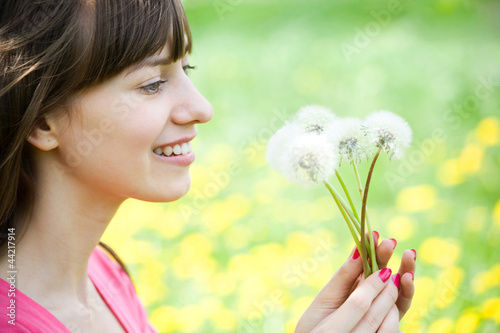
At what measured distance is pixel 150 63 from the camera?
47.5 inches

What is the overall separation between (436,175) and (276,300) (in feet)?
3.47

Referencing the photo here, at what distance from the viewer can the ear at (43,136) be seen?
122 cm

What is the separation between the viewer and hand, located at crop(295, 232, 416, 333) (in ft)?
3.56

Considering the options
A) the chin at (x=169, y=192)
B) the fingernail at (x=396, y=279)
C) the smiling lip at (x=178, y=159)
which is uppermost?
the smiling lip at (x=178, y=159)

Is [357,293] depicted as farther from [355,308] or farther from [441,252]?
[441,252]

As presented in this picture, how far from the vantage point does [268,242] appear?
2494 millimetres

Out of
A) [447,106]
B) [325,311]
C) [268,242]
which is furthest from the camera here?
[447,106]

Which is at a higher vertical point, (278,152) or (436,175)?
(278,152)

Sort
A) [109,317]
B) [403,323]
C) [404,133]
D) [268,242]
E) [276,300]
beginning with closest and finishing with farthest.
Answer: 1. [404,133]
2. [109,317]
3. [403,323]
4. [276,300]
5. [268,242]

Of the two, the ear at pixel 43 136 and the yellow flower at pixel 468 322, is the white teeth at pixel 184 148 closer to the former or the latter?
the ear at pixel 43 136

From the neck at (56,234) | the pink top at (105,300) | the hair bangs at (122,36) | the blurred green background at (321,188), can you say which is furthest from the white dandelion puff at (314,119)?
the blurred green background at (321,188)

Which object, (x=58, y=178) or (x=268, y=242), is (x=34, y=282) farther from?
(x=268, y=242)

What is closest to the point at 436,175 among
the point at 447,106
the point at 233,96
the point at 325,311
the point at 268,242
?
the point at 447,106

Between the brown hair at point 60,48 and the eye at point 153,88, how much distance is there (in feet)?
0.21
